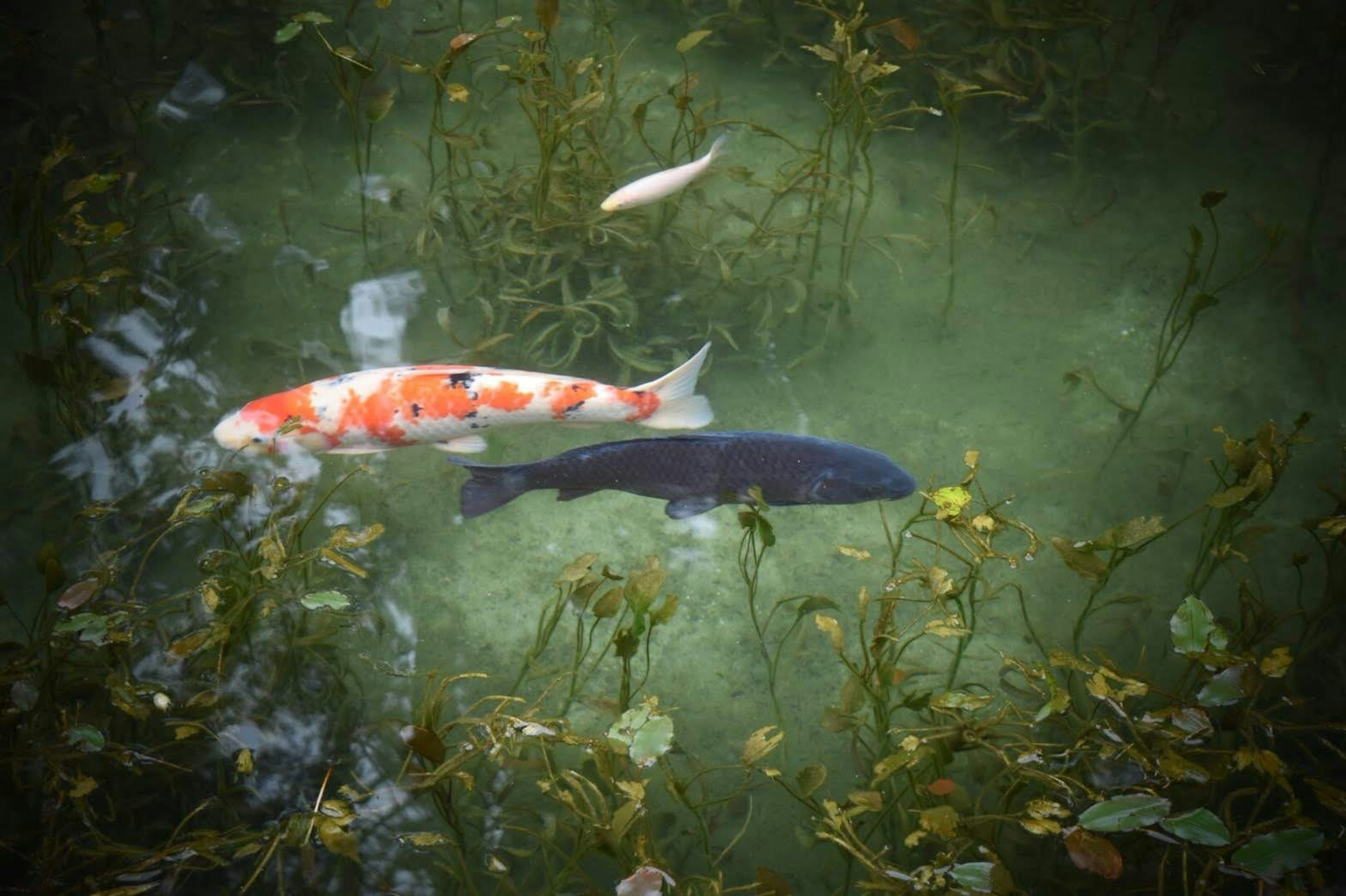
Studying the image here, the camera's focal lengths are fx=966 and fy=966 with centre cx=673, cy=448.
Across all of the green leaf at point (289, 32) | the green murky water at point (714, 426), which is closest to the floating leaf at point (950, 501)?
the green murky water at point (714, 426)

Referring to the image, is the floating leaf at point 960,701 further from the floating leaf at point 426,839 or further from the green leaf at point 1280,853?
the floating leaf at point 426,839

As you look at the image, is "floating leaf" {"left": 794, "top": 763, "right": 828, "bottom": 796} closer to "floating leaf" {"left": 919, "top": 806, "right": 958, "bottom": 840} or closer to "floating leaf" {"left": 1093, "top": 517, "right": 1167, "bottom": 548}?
"floating leaf" {"left": 919, "top": 806, "right": 958, "bottom": 840}

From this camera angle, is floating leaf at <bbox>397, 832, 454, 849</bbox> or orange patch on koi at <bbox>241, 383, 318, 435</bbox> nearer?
floating leaf at <bbox>397, 832, 454, 849</bbox>

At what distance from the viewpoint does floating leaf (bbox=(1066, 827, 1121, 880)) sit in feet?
7.40

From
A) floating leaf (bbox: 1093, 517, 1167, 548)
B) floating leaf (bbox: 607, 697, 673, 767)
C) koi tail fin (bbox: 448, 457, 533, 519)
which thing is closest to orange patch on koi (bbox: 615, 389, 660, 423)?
koi tail fin (bbox: 448, 457, 533, 519)

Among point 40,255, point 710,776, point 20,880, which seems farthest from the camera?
point 40,255

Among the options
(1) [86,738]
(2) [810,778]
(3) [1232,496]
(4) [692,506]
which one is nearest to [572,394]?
(4) [692,506]

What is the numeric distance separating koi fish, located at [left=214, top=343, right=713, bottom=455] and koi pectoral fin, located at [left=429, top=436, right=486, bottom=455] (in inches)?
1.2

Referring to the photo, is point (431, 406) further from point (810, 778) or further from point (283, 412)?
point (810, 778)

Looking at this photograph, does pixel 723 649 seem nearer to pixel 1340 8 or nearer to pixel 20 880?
pixel 20 880

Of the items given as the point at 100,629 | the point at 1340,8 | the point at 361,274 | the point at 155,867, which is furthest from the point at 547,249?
Answer: the point at 1340,8

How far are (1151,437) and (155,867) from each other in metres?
3.82

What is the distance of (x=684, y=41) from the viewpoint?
4098mm

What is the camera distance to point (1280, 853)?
7.66ft
